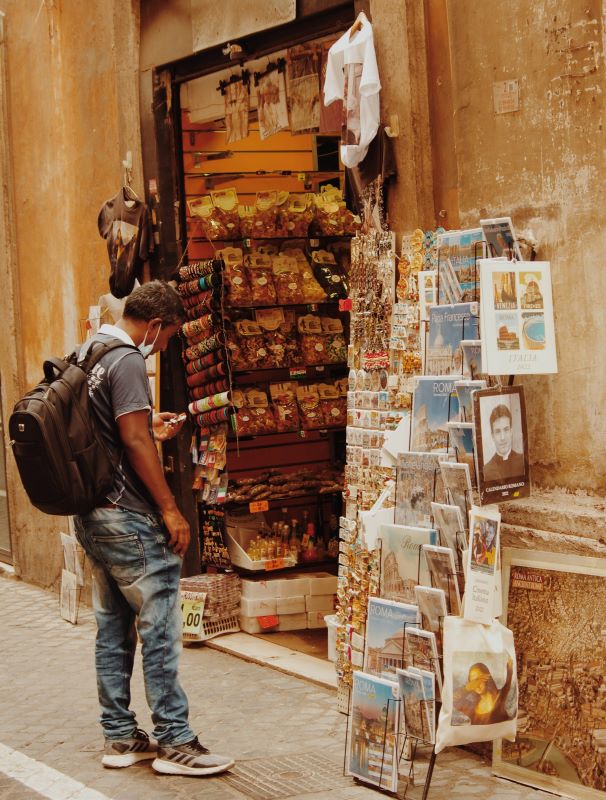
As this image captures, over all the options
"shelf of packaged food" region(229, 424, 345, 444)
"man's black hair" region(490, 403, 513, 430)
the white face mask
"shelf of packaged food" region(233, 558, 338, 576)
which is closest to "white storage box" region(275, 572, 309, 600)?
"shelf of packaged food" region(233, 558, 338, 576)

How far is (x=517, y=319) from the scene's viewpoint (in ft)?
15.7

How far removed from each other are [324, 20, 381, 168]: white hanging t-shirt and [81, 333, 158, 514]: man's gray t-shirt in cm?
150

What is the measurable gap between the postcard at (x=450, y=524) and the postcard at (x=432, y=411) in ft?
1.08

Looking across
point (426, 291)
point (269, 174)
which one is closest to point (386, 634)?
point (426, 291)

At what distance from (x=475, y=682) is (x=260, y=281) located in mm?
3869

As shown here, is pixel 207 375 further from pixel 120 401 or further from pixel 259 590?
pixel 120 401

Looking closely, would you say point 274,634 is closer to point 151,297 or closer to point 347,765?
point 347,765

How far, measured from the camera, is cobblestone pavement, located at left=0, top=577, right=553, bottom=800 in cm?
513

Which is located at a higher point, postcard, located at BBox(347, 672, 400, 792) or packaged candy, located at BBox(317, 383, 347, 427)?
packaged candy, located at BBox(317, 383, 347, 427)

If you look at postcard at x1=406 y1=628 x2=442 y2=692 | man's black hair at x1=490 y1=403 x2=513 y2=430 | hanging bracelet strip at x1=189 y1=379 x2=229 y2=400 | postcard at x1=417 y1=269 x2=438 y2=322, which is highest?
postcard at x1=417 y1=269 x2=438 y2=322

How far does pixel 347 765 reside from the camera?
17.3ft

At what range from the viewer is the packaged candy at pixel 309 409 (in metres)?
8.19

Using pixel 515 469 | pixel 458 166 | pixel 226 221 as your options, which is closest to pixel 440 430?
pixel 515 469

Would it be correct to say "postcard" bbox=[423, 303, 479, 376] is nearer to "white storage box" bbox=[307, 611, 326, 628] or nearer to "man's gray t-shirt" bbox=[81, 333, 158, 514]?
"man's gray t-shirt" bbox=[81, 333, 158, 514]
